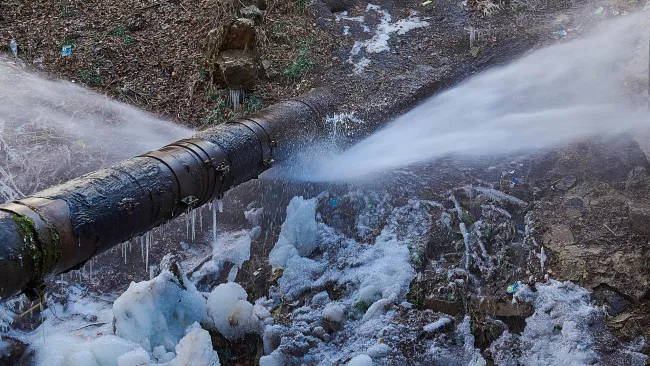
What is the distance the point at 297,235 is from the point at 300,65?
128 inches

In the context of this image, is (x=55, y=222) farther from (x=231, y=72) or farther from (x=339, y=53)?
(x=339, y=53)

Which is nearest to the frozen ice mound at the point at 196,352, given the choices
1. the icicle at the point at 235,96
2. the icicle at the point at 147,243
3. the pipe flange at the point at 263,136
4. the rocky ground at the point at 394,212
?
the rocky ground at the point at 394,212

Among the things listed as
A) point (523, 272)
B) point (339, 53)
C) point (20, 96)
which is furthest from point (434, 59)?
point (20, 96)

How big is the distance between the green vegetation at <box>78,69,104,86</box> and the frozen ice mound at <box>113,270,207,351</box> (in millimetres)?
4394

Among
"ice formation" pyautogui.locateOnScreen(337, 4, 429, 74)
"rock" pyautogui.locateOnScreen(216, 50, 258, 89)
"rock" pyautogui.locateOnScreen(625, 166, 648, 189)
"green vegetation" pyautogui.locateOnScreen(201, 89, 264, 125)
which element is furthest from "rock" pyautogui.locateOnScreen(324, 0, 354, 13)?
"rock" pyautogui.locateOnScreen(625, 166, 648, 189)

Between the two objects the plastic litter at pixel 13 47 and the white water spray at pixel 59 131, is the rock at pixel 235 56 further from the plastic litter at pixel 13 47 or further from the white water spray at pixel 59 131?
the plastic litter at pixel 13 47

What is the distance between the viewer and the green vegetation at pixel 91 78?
315 inches

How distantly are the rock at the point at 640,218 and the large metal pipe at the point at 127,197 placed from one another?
11.7 ft

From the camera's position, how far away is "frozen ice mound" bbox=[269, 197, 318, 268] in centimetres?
566

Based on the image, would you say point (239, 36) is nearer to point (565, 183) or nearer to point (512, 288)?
point (565, 183)

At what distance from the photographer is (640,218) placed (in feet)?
16.1

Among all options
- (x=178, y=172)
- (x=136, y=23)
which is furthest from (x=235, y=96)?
(x=178, y=172)

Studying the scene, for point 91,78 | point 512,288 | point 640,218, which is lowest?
point 512,288

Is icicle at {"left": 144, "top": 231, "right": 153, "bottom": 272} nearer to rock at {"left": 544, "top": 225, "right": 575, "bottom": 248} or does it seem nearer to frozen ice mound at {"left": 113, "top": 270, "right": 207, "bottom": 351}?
frozen ice mound at {"left": 113, "top": 270, "right": 207, "bottom": 351}
